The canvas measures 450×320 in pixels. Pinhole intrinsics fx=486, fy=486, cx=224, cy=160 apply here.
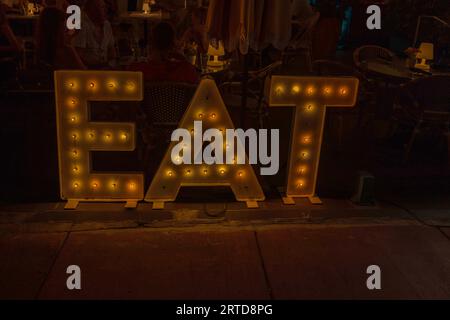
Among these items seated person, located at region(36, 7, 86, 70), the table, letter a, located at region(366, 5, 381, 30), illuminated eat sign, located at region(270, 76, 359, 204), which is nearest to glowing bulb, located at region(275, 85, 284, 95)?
illuminated eat sign, located at region(270, 76, 359, 204)

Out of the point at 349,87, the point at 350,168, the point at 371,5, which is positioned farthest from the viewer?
the point at 371,5

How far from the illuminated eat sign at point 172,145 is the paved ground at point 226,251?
18 centimetres

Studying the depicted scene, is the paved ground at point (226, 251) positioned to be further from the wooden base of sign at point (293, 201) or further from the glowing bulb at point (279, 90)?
the glowing bulb at point (279, 90)

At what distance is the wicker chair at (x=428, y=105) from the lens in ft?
17.6

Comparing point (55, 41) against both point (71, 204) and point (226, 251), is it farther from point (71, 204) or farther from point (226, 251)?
point (226, 251)

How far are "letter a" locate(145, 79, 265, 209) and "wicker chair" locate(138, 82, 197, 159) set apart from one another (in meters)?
0.21

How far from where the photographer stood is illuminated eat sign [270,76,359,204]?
13.9 feet

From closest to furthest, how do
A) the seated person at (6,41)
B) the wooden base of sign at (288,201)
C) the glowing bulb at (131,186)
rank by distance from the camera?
the glowing bulb at (131,186)
the wooden base of sign at (288,201)
the seated person at (6,41)

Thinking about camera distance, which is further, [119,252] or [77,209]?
[77,209]

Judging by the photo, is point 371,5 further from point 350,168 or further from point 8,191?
point 8,191

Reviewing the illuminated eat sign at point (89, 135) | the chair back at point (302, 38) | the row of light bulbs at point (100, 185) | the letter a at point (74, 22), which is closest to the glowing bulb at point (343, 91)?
the illuminated eat sign at point (89, 135)

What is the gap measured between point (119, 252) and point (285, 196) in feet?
5.81

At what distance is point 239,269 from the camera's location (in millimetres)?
3523

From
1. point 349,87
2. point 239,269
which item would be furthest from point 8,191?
point 349,87
